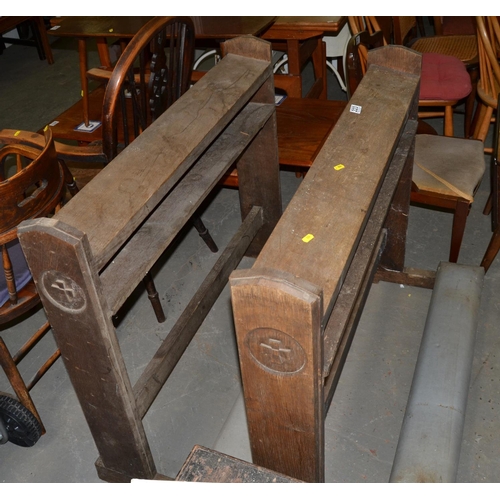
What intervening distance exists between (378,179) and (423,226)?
4.41ft

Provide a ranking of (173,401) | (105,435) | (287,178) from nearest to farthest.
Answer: (105,435), (173,401), (287,178)

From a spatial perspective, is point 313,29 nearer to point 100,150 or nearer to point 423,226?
point 423,226

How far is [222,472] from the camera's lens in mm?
1390

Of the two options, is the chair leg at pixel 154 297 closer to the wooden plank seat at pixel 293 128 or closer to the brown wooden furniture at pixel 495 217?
the wooden plank seat at pixel 293 128

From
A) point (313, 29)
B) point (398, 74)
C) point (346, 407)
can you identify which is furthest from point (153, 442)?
point (313, 29)

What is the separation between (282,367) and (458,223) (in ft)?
4.35

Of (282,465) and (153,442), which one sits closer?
(282,465)

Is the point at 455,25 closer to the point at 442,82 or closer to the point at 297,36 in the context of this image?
the point at 442,82

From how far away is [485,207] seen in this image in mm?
2855

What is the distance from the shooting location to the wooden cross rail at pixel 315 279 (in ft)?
3.79

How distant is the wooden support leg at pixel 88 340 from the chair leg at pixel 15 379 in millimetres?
320

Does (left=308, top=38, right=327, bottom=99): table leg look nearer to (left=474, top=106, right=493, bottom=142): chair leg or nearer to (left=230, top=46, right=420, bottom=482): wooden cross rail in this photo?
(left=474, top=106, right=493, bottom=142): chair leg

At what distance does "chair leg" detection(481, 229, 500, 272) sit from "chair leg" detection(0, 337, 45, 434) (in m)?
1.67

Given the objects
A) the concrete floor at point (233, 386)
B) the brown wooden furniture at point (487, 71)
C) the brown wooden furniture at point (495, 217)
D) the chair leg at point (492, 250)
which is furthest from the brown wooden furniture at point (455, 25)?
the chair leg at point (492, 250)
